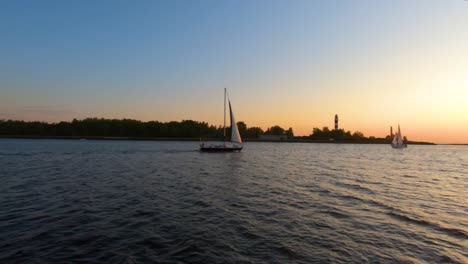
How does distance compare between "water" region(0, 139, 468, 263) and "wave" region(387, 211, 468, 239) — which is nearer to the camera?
"water" region(0, 139, 468, 263)

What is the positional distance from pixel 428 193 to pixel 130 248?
84.7 feet

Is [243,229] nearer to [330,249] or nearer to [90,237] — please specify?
[330,249]

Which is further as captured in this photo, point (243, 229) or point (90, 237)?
point (243, 229)

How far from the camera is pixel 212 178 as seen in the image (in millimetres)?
33625

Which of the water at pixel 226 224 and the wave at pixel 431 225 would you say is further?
the wave at pixel 431 225

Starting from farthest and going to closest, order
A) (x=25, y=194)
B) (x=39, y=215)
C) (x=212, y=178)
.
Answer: (x=212, y=178) < (x=25, y=194) < (x=39, y=215)

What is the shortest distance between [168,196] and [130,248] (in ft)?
35.8

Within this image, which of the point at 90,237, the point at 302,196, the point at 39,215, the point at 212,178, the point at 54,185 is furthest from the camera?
the point at 212,178

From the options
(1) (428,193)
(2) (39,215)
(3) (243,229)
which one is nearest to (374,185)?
(1) (428,193)

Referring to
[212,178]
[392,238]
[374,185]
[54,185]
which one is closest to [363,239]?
[392,238]

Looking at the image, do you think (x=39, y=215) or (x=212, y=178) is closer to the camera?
(x=39, y=215)

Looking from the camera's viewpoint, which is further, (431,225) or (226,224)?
(431,225)

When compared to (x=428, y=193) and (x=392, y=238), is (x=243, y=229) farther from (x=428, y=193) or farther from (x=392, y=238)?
(x=428, y=193)

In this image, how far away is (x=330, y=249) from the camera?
1234 centimetres
